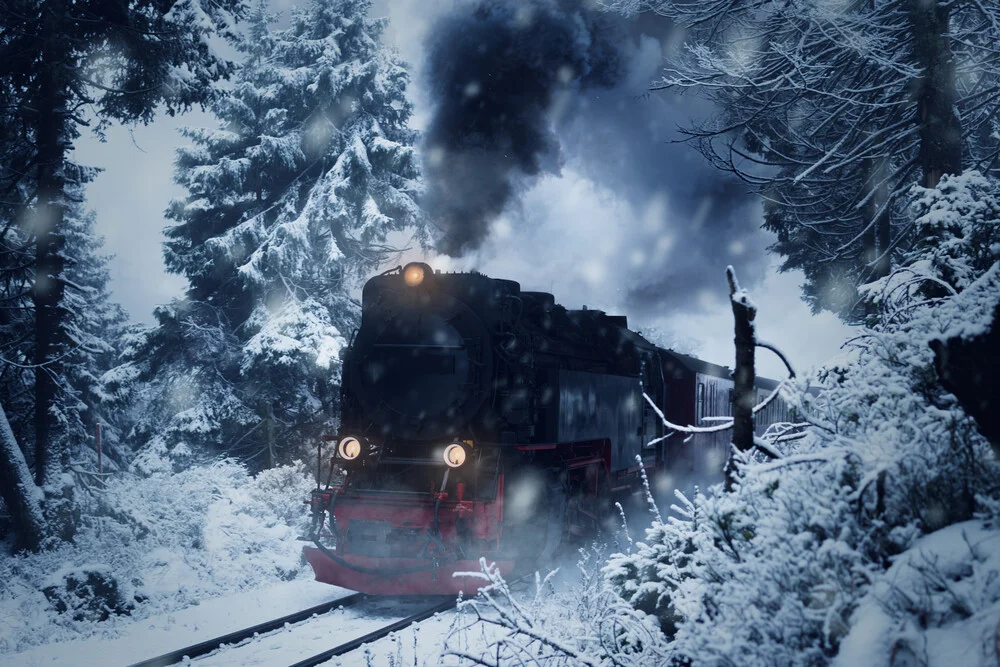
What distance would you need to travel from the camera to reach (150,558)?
8297 millimetres

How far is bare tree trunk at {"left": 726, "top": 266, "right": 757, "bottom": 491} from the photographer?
283 cm

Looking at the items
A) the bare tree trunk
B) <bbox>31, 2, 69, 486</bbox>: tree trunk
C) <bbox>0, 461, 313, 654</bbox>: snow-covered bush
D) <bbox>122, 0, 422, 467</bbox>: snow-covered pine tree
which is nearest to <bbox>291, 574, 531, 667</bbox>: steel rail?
<bbox>0, 461, 313, 654</bbox>: snow-covered bush

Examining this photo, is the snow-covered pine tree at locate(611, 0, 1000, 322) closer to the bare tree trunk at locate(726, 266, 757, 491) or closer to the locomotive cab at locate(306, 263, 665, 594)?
the locomotive cab at locate(306, 263, 665, 594)

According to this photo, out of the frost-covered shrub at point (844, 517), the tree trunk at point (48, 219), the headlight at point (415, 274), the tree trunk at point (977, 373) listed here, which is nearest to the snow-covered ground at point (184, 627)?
the headlight at point (415, 274)

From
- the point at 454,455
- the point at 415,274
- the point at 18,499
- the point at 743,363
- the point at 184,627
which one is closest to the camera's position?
the point at 743,363

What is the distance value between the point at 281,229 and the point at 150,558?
367 inches

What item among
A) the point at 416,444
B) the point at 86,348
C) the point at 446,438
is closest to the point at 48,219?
the point at 86,348

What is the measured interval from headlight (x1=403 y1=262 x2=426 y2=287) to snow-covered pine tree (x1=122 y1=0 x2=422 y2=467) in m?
7.38

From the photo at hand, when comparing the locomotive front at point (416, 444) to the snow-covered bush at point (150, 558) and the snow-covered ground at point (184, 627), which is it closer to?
the snow-covered ground at point (184, 627)

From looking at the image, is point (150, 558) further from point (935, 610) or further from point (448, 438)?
point (935, 610)

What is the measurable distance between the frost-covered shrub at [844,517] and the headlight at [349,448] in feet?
15.2

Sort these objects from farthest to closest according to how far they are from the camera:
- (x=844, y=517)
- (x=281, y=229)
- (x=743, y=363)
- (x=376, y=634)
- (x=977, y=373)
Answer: (x=281, y=229) → (x=376, y=634) → (x=743, y=363) → (x=844, y=517) → (x=977, y=373)

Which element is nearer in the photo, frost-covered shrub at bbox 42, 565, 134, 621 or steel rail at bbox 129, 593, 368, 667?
steel rail at bbox 129, 593, 368, 667

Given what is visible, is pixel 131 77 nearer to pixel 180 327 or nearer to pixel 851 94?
pixel 180 327
